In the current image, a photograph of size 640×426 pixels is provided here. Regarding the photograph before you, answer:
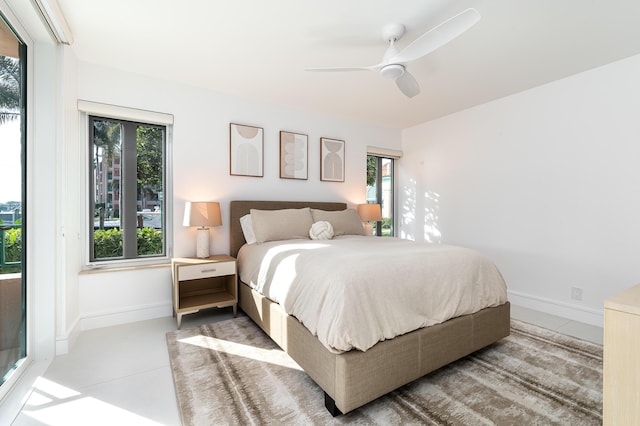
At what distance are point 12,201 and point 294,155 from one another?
260 cm

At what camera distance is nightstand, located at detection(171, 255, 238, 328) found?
260cm

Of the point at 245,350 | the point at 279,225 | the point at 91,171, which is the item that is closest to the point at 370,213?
the point at 279,225

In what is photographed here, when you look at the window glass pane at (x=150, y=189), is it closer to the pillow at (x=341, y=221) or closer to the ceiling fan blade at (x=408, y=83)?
the pillow at (x=341, y=221)

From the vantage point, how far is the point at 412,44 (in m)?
1.80

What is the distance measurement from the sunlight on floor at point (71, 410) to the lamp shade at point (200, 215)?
1477 millimetres

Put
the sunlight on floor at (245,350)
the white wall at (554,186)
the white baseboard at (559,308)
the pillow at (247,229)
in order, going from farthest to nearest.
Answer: the pillow at (247,229)
the white baseboard at (559,308)
the white wall at (554,186)
the sunlight on floor at (245,350)

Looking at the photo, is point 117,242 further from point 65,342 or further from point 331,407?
point 331,407

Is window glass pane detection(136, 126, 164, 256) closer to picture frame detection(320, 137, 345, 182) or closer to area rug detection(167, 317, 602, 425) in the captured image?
area rug detection(167, 317, 602, 425)

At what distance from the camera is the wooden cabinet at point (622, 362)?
0.85 m

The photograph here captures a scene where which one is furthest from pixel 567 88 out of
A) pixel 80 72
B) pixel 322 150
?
pixel 80 72

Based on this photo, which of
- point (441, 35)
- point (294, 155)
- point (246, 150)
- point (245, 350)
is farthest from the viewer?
point (294, 155)

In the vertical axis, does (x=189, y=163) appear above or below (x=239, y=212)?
above

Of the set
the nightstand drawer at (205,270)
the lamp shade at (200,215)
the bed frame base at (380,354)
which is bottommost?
the bed frame base at (380,354)

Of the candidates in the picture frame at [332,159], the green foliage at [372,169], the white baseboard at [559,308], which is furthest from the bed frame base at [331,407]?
the green foliage at [372,169]
